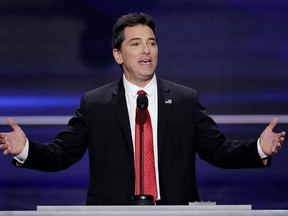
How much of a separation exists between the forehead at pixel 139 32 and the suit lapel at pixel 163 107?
0.19 meters

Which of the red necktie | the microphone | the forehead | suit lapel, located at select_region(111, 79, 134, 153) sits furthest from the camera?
the forehead

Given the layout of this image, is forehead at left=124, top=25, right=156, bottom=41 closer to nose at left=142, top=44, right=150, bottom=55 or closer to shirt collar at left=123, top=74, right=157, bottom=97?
nose at left=142, top=44, right=150, bottom=55

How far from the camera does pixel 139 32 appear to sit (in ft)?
10.6

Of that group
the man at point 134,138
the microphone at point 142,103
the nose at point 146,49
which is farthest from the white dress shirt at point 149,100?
the microphone at point 142,103

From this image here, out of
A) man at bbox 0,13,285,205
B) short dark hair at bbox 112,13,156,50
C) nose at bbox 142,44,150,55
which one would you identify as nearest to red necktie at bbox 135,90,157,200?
man at bbox 0,13,285,205

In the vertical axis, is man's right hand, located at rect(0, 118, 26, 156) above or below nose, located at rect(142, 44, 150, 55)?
below

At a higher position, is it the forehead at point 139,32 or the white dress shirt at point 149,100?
the forehead at point 139,32

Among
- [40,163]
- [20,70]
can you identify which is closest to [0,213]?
[40,163]

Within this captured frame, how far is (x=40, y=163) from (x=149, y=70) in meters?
0.54

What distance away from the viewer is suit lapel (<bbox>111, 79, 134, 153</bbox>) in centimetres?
311

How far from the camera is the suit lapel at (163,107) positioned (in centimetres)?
312

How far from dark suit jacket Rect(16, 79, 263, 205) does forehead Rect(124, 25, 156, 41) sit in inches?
7.6

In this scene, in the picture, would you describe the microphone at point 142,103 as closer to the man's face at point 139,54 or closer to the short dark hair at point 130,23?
the man's face at point 139,54

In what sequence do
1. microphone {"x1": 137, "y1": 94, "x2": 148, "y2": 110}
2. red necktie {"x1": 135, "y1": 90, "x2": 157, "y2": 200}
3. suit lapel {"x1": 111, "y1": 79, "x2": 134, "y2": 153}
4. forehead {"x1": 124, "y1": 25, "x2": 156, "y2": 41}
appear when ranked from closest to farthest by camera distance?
microphone {"x1": 137, "y1": 94, "x2": 148, "y2": 110} → red necktie {"x1": 135, "y1": 90, "x2": 157, "y2": 200} → suit lapel {"x1": 111, "y1": 79, "x2": 134, "y2": 153} → forehead {"x1": 124, "y1": 25, "x2": 156, "y2": 41}
